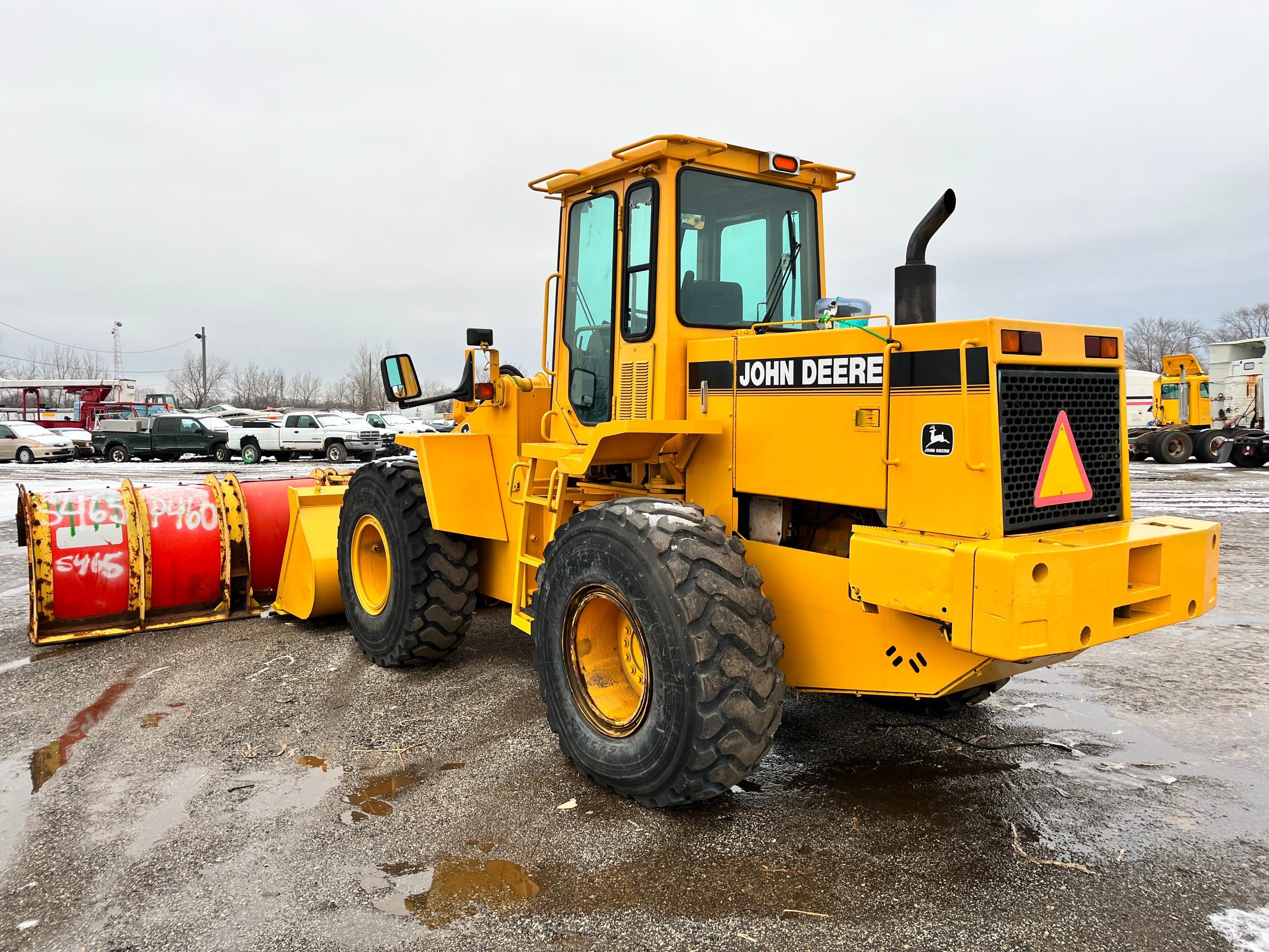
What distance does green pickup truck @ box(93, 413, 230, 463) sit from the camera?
1264 inches

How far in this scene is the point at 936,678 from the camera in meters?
3.68

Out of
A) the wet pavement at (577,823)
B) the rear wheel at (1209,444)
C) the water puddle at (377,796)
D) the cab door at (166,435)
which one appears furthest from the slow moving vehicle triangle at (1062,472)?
the cab door at (166,435)

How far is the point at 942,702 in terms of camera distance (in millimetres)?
5160

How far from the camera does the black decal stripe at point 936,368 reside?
3.46 metres

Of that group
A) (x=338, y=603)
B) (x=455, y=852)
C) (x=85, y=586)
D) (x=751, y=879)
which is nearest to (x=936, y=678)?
(x=751, y=879)

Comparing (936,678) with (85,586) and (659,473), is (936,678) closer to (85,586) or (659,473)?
(659,473)

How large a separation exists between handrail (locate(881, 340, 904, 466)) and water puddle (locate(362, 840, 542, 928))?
214 cm

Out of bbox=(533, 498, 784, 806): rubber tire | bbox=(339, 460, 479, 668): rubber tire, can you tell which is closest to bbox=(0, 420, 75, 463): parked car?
bbox=(339, 460, 479, 668): rubber tire

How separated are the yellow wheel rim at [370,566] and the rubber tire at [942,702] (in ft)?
11.5

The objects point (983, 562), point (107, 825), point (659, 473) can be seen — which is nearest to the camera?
point (983, 562)

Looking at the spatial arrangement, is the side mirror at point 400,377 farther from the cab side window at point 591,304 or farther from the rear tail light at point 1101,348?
the rear tail light at point 1101,348

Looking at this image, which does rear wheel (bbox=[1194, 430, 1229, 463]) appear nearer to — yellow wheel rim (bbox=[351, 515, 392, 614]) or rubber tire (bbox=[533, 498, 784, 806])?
yellow wheel rim (bbox=[351, 515, 392, 614])

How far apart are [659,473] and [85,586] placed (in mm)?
4837

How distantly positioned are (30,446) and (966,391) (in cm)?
3576
